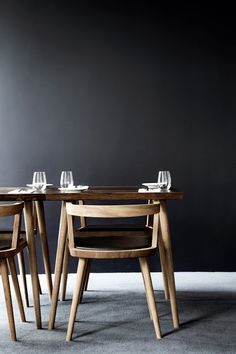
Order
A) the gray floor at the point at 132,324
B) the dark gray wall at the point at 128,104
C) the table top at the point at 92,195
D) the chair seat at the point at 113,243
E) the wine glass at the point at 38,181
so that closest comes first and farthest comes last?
the gray floor at the point at 132,324 < the chair seat at the point at 113,243 < the table top at the point at 92,195 < the wine glass at the point at 38,181 < the dark gray wall at the point at 128,104

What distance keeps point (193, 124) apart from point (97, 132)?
31.5 inches

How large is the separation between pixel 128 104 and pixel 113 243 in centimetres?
172

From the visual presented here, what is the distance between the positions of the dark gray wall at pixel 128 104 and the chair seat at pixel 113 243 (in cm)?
132

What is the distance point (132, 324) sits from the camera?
2.93 meters

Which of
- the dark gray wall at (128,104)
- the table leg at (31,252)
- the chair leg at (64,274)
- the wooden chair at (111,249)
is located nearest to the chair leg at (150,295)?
the wooden chair at (111,249)

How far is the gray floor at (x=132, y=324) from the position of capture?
8.50 feet

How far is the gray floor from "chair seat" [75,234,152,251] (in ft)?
1.54

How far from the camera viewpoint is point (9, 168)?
425 cm

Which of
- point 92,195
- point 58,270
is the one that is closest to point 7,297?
point 58,270

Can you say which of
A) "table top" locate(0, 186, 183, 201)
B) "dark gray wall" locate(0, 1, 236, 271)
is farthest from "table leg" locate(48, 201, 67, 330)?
"dark gray wall" locate(0, 1, 236, 271)

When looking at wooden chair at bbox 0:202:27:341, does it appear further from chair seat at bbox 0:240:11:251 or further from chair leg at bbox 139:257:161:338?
chair leg at bbox 139:257:161:338

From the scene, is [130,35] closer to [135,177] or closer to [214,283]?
[135,177]

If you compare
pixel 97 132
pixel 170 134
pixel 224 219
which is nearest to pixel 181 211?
pixel 224 219

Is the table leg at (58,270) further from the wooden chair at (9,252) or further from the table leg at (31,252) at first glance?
the wooden chair at (9,252)
